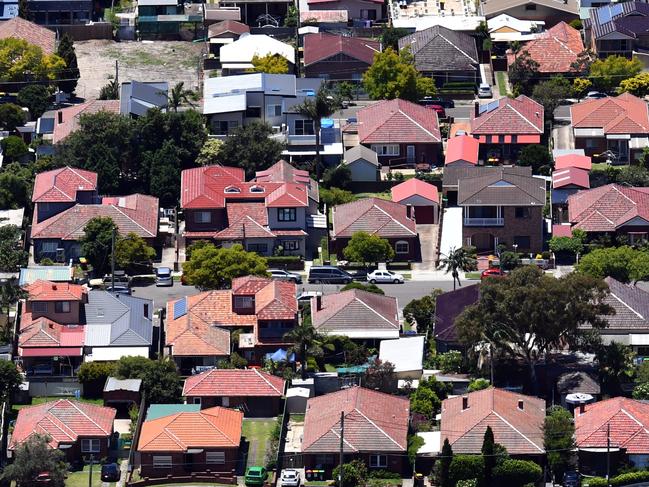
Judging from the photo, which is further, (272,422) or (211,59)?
(211,59)

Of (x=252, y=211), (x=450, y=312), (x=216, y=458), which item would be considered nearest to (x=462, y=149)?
(x=252, y=211)

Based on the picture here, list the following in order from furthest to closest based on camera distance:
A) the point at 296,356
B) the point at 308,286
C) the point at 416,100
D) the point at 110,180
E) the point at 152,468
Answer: the point at 416,100
the point at 110,180
the point at 308,286
the point at 296,356
the point at 152,468

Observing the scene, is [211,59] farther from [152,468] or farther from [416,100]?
[152,468]

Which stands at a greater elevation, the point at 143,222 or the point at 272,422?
the point at 143,222

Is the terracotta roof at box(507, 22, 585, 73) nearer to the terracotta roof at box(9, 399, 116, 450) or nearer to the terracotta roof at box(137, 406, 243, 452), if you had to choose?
the terracotta roof at box(137, 406, 243, 452)

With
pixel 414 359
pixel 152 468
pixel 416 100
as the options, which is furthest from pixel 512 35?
pixel 152 468

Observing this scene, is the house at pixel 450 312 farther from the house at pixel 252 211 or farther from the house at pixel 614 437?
the house at pixel 252 211

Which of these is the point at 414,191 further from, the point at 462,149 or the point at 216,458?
the point at 216,458
